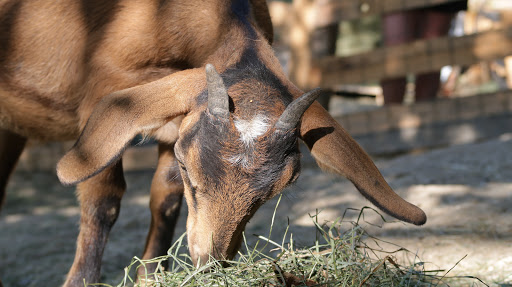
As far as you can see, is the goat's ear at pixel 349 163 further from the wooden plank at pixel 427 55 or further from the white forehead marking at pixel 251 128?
the wooden plank at pixel 427 55

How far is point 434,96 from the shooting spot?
7.68m

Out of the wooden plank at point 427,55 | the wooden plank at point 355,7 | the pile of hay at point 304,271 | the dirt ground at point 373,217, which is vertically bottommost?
the dirt ground at point 373,217

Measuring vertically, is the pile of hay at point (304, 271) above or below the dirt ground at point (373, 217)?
above

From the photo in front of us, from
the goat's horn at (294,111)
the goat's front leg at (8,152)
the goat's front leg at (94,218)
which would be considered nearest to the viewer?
the goat's horn at (294,111)

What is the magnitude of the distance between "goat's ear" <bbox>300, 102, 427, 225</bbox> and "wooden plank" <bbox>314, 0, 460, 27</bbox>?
14.7ft

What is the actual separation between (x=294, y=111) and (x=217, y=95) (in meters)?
0.34

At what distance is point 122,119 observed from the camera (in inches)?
106

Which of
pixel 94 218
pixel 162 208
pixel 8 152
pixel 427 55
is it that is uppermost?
pixel 8 152

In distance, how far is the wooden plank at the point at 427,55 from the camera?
679cm

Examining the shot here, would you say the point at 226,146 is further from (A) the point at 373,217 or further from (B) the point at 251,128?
(A) the point at 373,217

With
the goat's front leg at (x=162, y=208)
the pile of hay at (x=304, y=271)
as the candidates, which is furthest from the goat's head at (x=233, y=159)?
the goat's front leg at (x=162, y=208)

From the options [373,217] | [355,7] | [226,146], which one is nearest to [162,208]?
[226,146]

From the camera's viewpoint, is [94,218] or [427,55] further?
[427,55]

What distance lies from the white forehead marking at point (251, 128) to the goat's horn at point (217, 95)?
0.26 ft
